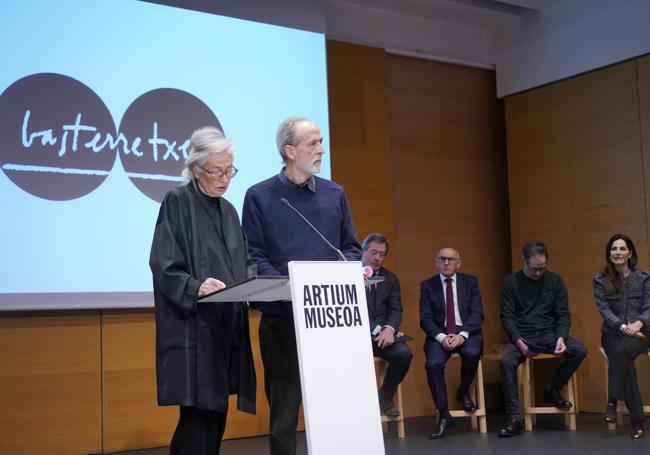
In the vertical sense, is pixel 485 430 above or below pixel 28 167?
below

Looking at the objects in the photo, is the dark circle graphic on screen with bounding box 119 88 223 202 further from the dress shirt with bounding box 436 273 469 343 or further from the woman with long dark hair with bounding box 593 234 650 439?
the woman with long dark hair with bounding box 593 234 650 439

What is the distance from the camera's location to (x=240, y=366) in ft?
→ 8.30

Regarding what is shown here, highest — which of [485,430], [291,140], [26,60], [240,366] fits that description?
[26,60]

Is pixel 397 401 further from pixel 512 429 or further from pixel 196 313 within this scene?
pixel 196 313

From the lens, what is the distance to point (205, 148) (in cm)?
255

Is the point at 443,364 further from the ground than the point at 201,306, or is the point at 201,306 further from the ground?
the point at 201,306

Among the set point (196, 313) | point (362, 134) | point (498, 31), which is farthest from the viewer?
point (498, 31)

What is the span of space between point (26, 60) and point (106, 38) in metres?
0.51

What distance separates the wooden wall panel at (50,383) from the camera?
4582 mm

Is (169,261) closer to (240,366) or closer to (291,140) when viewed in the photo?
(240,366)

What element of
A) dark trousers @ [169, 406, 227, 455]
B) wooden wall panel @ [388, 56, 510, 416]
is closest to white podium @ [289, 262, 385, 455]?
dark trousers @ [169, 406, 227, 455]

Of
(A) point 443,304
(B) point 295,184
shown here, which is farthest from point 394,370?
(B) point 295,184

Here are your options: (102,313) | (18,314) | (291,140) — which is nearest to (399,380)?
(102,313)

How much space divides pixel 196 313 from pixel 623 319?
367 centimetres
